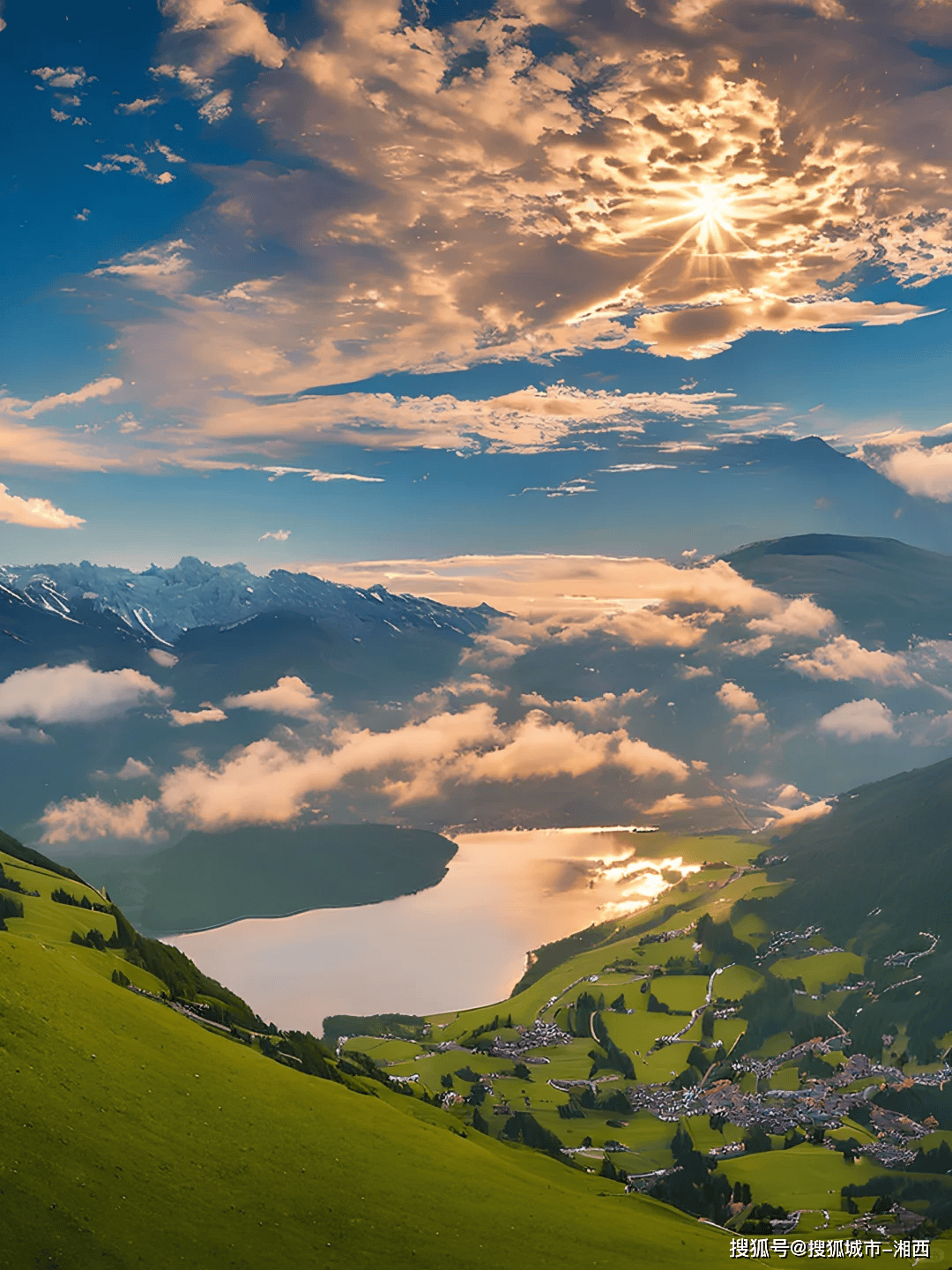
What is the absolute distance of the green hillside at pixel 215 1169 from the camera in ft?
190

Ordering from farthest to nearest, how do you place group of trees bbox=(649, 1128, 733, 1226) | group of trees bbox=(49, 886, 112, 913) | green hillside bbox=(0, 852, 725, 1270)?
group of trees bbox=(49, 886, 112, 913) < group of trees bbox=(649, 1128, 733, 1226) < green hillside bbox=(0, 852, 725, 1270)

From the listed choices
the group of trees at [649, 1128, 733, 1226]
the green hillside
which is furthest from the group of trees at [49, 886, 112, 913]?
the group of trees at [649, 1128, 733, 1226]

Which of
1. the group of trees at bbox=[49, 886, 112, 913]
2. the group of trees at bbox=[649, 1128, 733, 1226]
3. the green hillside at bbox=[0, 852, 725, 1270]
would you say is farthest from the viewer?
the group of trees at bbox=[49, 886, 112, 913]

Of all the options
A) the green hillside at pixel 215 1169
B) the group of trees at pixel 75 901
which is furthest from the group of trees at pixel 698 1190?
the group of trees at pixel 75 901

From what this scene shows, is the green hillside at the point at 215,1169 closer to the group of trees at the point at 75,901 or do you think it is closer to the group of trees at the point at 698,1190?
the group of trees at the point at 698,1190

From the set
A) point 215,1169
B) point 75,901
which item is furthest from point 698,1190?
point 75,901

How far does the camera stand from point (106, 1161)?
205ft

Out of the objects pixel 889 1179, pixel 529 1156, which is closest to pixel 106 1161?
pixel 529 1156

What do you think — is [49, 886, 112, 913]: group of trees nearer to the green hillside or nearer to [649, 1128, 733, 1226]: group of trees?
the green hillside

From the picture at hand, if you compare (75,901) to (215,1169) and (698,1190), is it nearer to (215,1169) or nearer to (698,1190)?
(215,1169)

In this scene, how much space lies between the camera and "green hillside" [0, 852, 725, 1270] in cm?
5788

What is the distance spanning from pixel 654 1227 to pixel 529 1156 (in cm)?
6103

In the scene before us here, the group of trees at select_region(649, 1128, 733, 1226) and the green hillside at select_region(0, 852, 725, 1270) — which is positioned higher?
the green hillside at select_region(0, 852, 725, 1270)

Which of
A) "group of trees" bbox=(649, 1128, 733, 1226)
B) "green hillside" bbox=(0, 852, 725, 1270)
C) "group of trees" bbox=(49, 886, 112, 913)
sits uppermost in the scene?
"group of trees" bbox=(49, 886, 112, 913)
